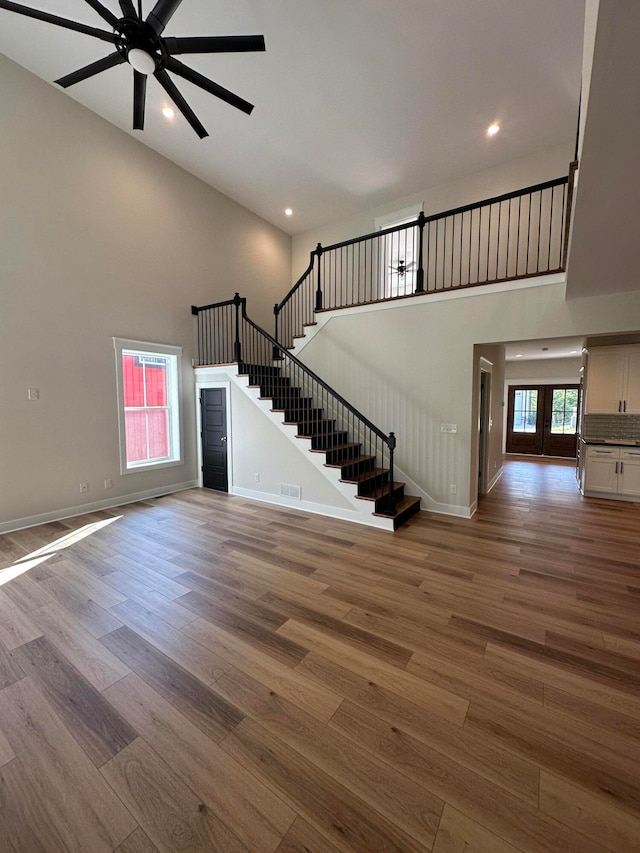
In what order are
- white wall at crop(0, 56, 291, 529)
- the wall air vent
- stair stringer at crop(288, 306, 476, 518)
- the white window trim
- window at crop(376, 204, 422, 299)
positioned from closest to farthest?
1. white wall at crop(0, 56, 291, 529)
2. stair stringer at crop(288, 306, 476, 518)
3. the wall air vent
4. the white window trim
5. window at crop(376, 204, 422, 299)

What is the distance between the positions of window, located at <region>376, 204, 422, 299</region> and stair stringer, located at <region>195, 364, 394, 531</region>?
11.3 feet

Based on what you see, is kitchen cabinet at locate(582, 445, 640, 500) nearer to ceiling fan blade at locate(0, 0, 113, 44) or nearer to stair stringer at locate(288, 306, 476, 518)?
stair stringer at locate(288, 306, 476, 518)

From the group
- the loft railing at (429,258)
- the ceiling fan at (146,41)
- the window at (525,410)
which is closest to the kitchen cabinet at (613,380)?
the loft railing at (429,258)

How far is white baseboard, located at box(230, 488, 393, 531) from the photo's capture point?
4184 mm

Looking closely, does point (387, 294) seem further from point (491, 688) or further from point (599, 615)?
point (491, 688)

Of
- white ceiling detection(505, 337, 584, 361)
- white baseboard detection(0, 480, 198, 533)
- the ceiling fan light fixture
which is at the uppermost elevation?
the ceiling fan light fixture

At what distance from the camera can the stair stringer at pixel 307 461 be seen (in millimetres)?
4328

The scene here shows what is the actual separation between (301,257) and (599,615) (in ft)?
27.0

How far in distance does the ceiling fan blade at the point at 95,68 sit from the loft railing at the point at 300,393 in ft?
9.40

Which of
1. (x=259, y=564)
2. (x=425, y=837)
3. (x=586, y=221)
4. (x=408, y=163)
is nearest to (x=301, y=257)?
(x=408, y=163)

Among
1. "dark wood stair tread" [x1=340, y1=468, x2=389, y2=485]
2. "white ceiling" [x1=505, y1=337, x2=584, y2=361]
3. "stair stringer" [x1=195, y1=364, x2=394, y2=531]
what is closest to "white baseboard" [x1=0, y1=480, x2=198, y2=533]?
"stair stringer" [x1=195, y1=364, x2=394, y2=531]

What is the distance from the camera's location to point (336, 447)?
16.4 feet

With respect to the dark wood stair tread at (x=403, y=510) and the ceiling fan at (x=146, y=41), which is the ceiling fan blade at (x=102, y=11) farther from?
the dark wood stair tread at (x=403, y=510)

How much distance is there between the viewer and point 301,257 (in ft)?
26.7
